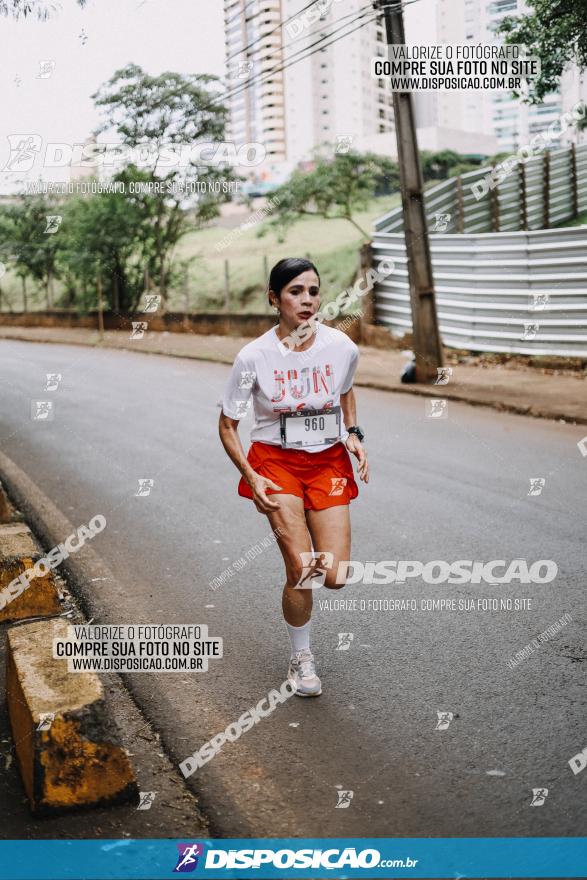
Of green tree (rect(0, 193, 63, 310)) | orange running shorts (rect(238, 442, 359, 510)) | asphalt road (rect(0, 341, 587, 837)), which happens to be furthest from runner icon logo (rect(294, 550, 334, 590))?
green tree (rect(0, 193, 63, 310))

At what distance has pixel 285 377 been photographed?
4.09 m

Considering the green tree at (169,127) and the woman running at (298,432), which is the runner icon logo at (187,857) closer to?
the woman running at (298,432)

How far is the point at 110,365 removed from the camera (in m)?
20.8

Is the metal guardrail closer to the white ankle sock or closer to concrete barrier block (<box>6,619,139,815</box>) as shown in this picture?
the white ankle sock

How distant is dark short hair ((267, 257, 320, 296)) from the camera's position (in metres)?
3.96

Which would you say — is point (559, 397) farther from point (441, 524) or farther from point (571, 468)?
point (441, 524)

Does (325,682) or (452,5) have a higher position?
(452,5)

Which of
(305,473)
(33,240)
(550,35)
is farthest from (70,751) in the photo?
(33,240)

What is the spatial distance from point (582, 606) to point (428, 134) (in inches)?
2223

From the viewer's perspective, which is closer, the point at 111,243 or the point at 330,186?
the point at 330,186

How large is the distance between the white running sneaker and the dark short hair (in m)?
Answer: 1.62

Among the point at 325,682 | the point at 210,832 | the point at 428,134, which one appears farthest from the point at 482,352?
the point at 428,134

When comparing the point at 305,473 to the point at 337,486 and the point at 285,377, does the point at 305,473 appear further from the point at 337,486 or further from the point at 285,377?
the point at 285,377

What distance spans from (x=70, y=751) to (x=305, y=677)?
128 centimetres
